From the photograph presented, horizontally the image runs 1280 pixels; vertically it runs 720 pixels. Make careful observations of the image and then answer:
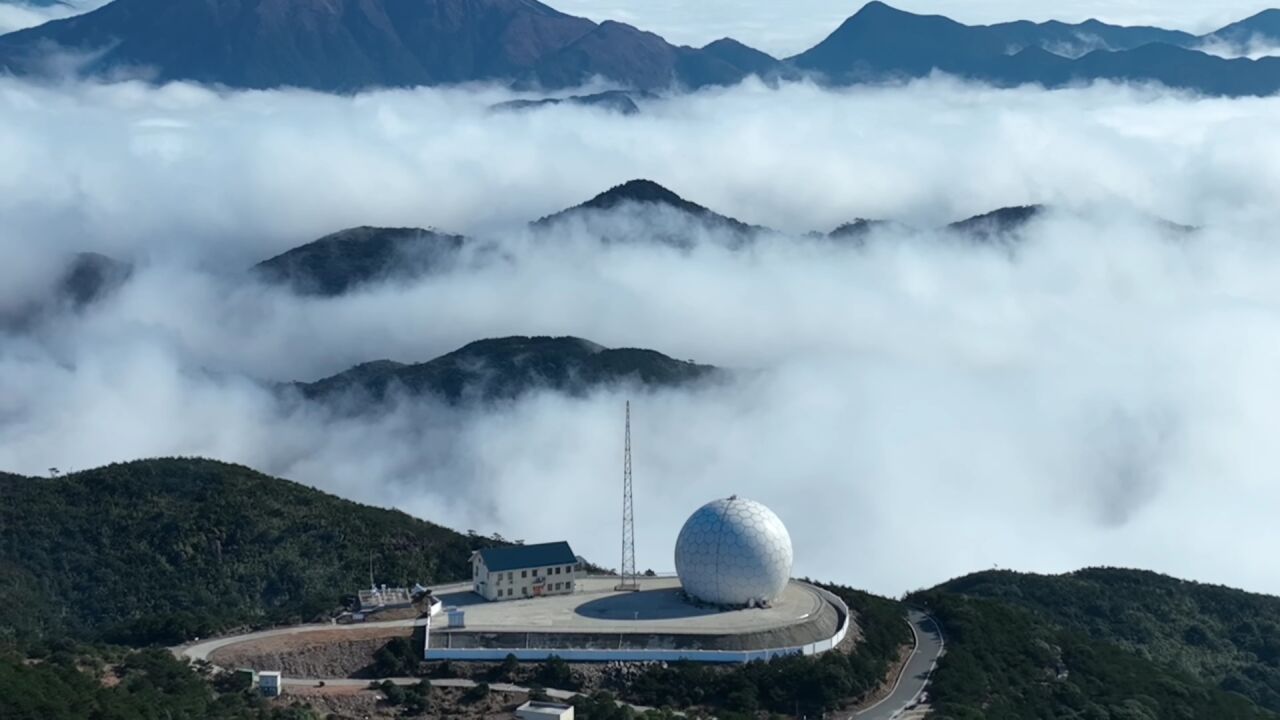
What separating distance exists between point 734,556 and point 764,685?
33.1 ft

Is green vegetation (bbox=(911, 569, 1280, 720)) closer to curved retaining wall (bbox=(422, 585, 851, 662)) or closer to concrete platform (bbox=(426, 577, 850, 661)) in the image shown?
concrete platform (bbox=(426, 577, 850, 661))

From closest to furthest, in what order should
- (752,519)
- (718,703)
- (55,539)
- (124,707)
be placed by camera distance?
(124,707), (718,703), (752,519), (55,539)

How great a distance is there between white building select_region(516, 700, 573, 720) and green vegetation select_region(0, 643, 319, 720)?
32.8 feet

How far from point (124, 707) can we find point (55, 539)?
185 ft

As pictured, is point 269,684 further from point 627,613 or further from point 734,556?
point 734,556

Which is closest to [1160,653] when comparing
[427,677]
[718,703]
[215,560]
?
[718,703]

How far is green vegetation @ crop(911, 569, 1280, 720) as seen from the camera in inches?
3570

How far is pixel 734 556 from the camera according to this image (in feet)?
307

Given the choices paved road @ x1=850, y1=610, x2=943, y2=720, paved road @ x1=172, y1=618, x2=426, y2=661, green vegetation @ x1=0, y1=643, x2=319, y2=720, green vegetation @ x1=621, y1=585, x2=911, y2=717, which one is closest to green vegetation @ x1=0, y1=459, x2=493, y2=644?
paved road @ x1=172, y1=618, x2=426, y2=661

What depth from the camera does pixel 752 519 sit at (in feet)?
311

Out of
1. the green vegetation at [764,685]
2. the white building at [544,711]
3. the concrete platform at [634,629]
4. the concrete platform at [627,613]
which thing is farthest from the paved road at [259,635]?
the green vegetation at [764,685]

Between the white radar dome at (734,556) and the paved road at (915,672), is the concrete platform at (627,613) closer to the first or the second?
the white radar dome at (734,556)

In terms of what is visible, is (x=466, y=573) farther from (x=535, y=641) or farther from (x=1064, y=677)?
(x=1064, y=677)

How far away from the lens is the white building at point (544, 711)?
7669cm
